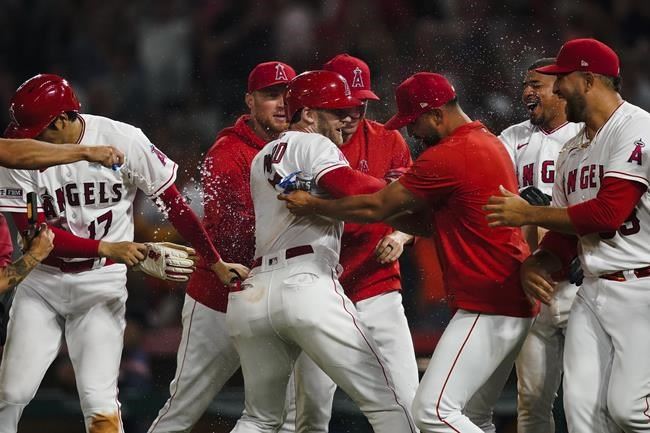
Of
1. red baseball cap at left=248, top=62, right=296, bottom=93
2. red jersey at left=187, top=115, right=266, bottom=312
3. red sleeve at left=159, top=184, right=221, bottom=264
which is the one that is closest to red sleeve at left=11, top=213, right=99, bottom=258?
red sleeve at left=159, top=184, right=221, bottom=264

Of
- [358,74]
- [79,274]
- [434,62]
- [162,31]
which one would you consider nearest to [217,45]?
[162,31]

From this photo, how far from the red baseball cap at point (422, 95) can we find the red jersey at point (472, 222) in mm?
183

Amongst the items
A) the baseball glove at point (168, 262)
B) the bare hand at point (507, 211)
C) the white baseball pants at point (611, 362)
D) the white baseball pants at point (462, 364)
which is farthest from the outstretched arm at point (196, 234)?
the white baseball pants at point (611, 362)

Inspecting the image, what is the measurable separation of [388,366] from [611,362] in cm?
124

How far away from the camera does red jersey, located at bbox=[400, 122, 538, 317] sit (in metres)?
4.50

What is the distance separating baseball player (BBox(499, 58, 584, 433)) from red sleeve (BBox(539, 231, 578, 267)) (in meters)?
0.44

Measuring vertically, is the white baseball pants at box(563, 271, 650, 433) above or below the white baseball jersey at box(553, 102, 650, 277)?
below

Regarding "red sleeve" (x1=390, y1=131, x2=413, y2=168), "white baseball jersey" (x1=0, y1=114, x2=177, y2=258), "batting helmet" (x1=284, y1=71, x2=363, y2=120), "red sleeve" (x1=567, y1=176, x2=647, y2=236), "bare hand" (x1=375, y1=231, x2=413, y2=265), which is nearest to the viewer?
"red sleeve" (x1=567, y1=176, x2=647, y2=236)

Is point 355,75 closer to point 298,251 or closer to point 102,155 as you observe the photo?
point 298,251

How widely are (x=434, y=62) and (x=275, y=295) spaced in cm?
519

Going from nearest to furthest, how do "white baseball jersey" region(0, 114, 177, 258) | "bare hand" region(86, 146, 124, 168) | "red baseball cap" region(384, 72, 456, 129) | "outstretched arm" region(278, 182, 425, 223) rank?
"bare hand" region(86, 146, 124, 168), "outstretched arm" region(278, 182, 425, 223), "red baseball cap" region(384, 72, 456, 129), "white baseball jersey" region(0, 114, 177, 258)

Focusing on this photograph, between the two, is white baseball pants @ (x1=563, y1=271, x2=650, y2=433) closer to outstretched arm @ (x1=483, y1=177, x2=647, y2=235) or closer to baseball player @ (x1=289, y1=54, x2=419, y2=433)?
outstretched arm @ (x1=483, y1=177, x2=647, y2=235)

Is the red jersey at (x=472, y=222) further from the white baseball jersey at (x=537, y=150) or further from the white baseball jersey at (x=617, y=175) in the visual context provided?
the white baseball jersey at (x=537, y=150)

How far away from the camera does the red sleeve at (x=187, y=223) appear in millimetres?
5141
